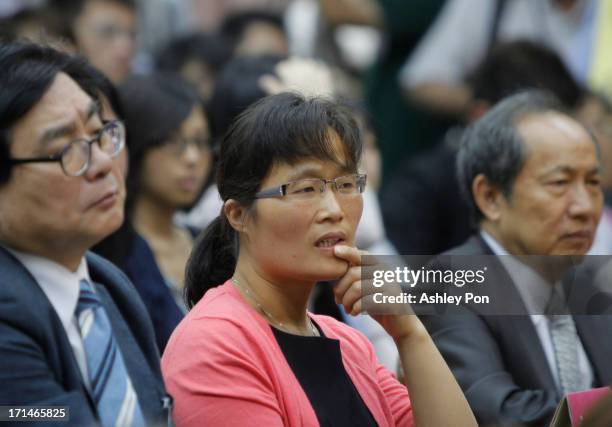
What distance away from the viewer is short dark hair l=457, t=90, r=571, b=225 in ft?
12.8

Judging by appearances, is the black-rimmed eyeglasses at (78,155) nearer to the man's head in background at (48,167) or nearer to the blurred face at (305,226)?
the man's head in background at (48,167)

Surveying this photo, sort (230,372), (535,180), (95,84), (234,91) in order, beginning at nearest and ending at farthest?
(230,372)
(95,84)
(535,180)
(234,91)

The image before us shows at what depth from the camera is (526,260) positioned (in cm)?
364

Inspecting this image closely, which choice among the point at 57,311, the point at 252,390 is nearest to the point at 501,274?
the point at 252,390

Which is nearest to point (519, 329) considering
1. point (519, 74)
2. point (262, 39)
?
point (519, 74)

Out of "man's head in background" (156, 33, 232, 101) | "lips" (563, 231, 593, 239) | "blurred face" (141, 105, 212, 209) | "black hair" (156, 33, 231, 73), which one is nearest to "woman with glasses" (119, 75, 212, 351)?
"blurred face" (141, 105, 212, 209)

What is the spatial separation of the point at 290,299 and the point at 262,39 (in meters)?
4.77

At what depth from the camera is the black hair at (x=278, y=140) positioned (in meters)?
2.76

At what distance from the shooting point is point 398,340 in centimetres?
285

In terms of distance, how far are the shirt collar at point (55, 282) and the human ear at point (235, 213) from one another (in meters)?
0.45

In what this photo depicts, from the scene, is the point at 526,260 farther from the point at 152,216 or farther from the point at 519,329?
the point at 152,216

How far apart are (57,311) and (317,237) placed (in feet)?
2.23

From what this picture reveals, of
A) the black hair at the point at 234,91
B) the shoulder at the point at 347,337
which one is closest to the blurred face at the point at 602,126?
the black hair at the point at 234,91

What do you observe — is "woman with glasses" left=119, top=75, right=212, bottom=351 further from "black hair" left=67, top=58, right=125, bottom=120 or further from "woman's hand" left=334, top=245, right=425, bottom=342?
"woman's hand" left=334, top=245, right=425, bottom=342
